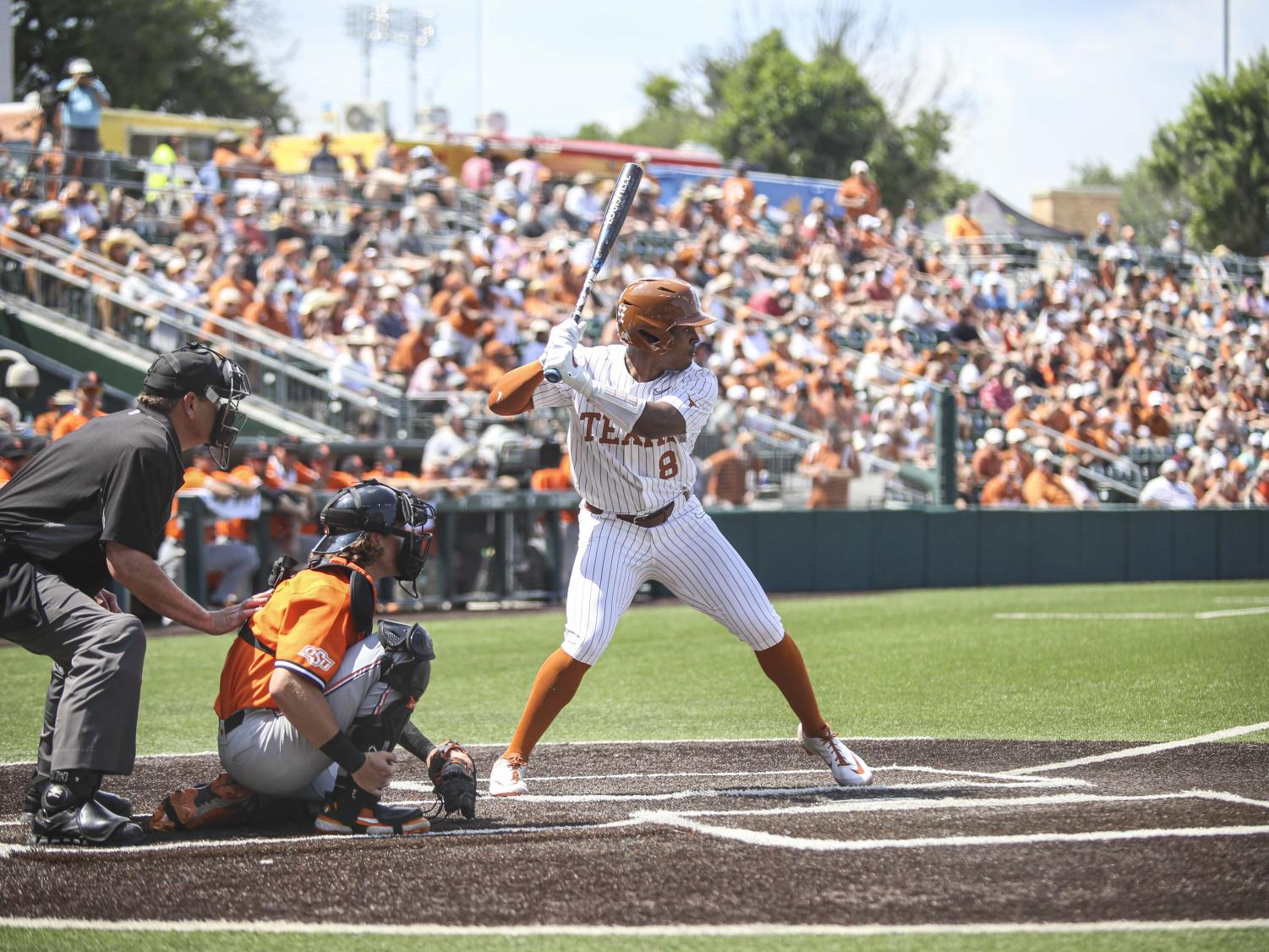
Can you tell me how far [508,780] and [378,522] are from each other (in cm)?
122

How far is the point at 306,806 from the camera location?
537cm

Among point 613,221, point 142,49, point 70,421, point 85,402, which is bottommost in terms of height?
point 70,421

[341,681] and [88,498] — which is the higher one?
[88,498]

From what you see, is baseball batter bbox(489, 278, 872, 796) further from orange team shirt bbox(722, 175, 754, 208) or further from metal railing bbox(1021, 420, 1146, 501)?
orange team shirt bbox(722, 175, 754, 208)

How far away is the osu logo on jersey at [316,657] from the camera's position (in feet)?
15.7

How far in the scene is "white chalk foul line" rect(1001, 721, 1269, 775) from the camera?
6.27m

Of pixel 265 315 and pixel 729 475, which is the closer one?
pixel 729 475

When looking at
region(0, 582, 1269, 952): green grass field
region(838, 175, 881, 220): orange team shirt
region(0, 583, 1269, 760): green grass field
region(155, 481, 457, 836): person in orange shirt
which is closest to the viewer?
region(155, 481, 457, 836): person in orange shirt

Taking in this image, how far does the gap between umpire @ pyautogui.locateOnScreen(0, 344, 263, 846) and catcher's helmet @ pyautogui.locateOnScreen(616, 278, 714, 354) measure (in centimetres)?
150

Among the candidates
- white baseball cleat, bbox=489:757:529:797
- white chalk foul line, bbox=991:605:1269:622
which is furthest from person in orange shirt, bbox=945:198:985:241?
white baseball cleat, bbox=489:757:529:797

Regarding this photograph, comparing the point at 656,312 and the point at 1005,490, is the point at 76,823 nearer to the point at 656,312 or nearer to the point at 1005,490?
the point at 656,312

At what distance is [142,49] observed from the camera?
41.2 meters

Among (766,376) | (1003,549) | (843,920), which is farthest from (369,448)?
(843,920)

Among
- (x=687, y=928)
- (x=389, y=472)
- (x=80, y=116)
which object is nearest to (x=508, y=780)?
(x=687, y=928)
